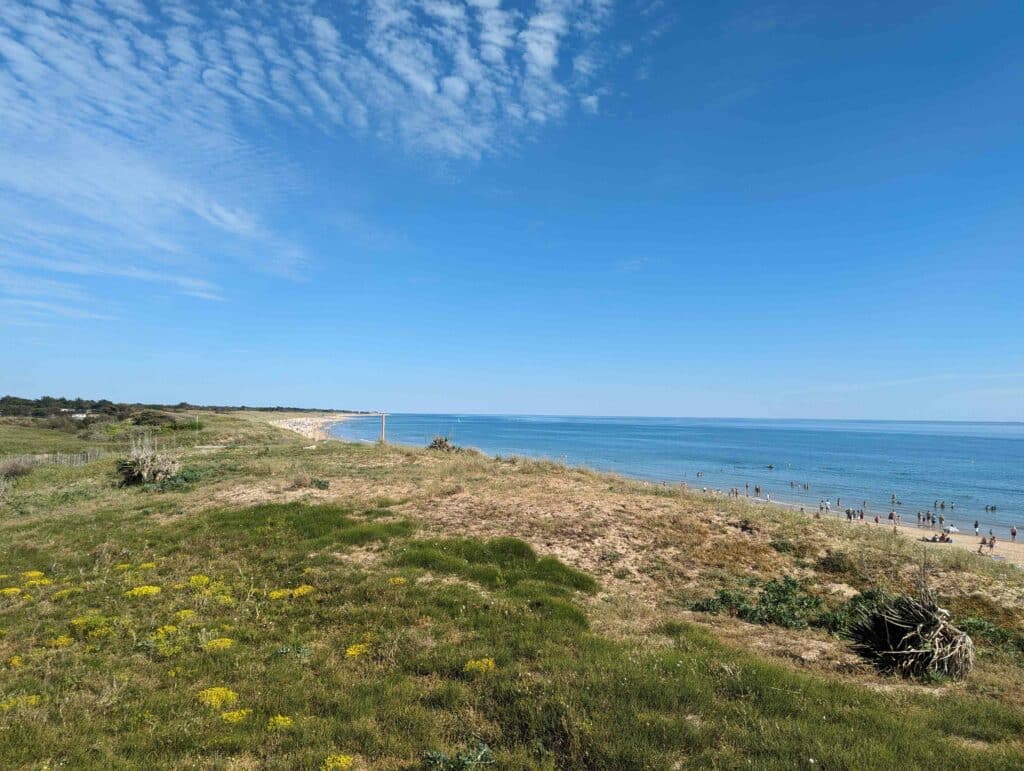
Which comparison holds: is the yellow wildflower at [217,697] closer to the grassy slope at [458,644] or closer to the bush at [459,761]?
the grassy slope at [458,644]

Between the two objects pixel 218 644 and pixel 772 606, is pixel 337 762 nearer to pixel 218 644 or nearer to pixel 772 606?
pixel 218 644

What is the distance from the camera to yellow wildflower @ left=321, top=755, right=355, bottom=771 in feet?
18.0

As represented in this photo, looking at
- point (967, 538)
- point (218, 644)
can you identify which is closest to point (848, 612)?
point (218, 644)

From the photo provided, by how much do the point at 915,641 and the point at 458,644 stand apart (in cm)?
704

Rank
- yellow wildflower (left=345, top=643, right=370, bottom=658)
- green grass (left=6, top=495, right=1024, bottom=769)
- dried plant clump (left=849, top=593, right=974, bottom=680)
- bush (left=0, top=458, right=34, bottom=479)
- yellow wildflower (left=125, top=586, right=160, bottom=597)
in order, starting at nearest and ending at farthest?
green grass (left=6, top=495, right=1024, bottom=769) < dried plant clump (left=849, top=593, right=974, bottom=680) < yellow wildflower (left=345, top=643, right=370, bottom=658) < yellow wildflower (left=125, top=586, right=160, bottom=597) < bush (left=0, top=458, right=34, bottom=479)

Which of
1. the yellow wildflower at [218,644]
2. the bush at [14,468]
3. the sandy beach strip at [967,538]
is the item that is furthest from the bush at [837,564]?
the bush at [14,468]

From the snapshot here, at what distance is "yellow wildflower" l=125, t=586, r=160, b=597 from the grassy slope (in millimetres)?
259

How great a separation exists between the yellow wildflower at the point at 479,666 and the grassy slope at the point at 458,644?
0.43 ft

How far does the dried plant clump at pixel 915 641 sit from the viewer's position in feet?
25.8

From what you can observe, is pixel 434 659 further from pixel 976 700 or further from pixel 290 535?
pixel 290 535

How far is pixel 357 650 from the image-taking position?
8.36 metres

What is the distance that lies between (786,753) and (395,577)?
26.3 ft

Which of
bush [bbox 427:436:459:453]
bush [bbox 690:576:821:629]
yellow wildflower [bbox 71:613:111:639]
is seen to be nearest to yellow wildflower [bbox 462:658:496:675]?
bush [bbox 690:576:821:629]

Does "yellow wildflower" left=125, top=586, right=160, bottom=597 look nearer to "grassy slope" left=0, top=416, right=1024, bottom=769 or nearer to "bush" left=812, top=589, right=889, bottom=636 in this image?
"grassy slope" left=0, top=416, right=1024, bottom=769
